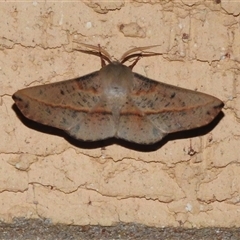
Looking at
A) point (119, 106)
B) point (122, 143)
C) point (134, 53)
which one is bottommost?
point (122, 143)

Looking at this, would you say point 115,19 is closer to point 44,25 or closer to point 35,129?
point 44,25

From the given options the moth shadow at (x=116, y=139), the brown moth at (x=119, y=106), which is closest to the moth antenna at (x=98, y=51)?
the brown moth at (x=119, y=106)

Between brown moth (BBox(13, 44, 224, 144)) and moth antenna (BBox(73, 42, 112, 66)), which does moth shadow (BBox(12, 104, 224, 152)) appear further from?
moth antenna (BBox(73, 42, 112, 66))

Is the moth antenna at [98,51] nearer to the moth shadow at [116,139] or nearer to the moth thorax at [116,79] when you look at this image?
the moth thorax at [116,79]

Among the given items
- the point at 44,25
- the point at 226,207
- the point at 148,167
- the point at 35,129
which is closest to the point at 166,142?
the point at 148,167

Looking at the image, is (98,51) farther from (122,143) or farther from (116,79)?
(122,143)

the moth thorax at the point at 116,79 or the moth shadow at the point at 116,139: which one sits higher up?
the moth thorax at the point at 116,79

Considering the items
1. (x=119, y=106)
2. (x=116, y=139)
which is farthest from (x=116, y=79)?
(x=116, y=139)
